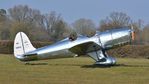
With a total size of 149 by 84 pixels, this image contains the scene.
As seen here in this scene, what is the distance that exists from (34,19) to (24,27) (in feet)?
48.6

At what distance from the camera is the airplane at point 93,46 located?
78.8 feet

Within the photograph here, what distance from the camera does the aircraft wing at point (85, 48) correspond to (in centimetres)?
2419

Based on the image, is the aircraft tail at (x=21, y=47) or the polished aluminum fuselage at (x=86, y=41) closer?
the polished aluminum fuselage at (x=86, y=41)

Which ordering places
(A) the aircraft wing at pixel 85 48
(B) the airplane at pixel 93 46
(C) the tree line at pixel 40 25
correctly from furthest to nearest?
1. (C) the tree line at pixel 40 25
2. (A) the aircraft wing at pixel 85 48
3. (B) the airplane at pixel 93 46

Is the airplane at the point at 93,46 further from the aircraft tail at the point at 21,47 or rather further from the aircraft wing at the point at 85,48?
the aircraft tail at the point at 21,47

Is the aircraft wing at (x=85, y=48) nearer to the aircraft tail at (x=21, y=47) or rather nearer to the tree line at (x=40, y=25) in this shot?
the aircraft tail at (x=21, y=47)

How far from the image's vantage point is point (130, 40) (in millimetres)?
24172

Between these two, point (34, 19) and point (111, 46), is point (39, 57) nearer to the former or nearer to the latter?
point (111, 46)

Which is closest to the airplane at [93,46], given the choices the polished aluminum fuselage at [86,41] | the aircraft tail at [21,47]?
the polished aluminum fuselage at [86,41]

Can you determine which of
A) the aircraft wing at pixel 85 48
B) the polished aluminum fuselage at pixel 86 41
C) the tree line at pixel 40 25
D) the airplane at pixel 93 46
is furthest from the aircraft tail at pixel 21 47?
the tree line at pixel 40 25

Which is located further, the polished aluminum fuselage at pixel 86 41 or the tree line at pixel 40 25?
the tree line at pixel 40 25

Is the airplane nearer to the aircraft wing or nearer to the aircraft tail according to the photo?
the aircraft wing

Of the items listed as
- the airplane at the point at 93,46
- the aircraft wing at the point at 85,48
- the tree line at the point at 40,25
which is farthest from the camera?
the tree line at the point at 40,25

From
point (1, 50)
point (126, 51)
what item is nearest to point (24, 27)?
point (1, 50)
